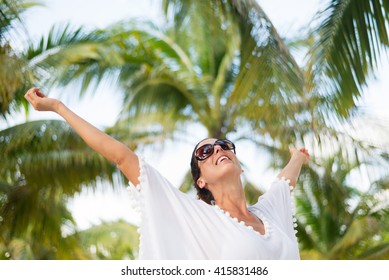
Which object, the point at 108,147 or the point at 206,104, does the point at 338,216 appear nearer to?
the point at 206,104

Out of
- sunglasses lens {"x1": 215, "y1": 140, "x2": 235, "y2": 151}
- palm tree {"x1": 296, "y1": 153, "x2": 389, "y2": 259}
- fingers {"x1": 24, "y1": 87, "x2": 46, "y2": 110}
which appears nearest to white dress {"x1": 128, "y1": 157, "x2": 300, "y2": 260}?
sunglasses lens {"x1": 215, "y1": 140, "x2": 235, "y2": 151}

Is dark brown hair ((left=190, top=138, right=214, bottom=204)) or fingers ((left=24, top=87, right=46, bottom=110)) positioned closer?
fingers ((left=24, top=87, right=46, bottom=110))

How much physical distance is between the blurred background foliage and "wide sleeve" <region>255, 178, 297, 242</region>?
266cm

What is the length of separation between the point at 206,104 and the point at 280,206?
30.2 feet

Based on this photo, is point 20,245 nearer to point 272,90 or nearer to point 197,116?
point 197,116

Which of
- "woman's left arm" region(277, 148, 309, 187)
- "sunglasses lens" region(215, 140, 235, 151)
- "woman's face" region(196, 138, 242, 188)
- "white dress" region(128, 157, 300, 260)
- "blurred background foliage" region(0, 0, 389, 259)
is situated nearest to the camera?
"white dress" region(128, 157, 300, 260)

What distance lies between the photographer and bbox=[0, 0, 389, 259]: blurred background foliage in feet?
19.6

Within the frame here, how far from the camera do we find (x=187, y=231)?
110 inches

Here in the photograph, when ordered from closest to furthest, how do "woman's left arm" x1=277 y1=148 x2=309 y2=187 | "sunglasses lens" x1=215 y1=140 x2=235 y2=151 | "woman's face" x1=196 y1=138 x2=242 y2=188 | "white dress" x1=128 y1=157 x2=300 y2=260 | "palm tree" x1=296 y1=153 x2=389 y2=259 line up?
"white dress" x1=128 y1=157 x2=300 y2=260, "woman's face" x1=196 y1=138 x2=242 y2=188, "sunglasses lens" x1=215 y1=140 x2=235 y2=151, "woman's left arm" x1=277 y1=148 x2=309 y2=187, "palm tree" x1=296 y1=153 x2=389 y2=259

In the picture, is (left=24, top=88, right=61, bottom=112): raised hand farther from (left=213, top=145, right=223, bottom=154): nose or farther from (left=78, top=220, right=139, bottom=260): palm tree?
(left=78, top=220, right=139, bottom=260): palm tree

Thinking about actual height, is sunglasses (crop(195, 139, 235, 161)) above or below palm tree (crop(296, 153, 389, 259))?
above

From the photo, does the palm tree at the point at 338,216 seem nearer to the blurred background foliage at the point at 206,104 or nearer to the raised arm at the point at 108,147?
the blurred background foliage at the point at 206,104

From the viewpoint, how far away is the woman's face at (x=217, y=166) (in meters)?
3.05

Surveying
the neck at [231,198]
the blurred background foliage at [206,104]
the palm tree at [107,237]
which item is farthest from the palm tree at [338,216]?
the neck at [231,198]
